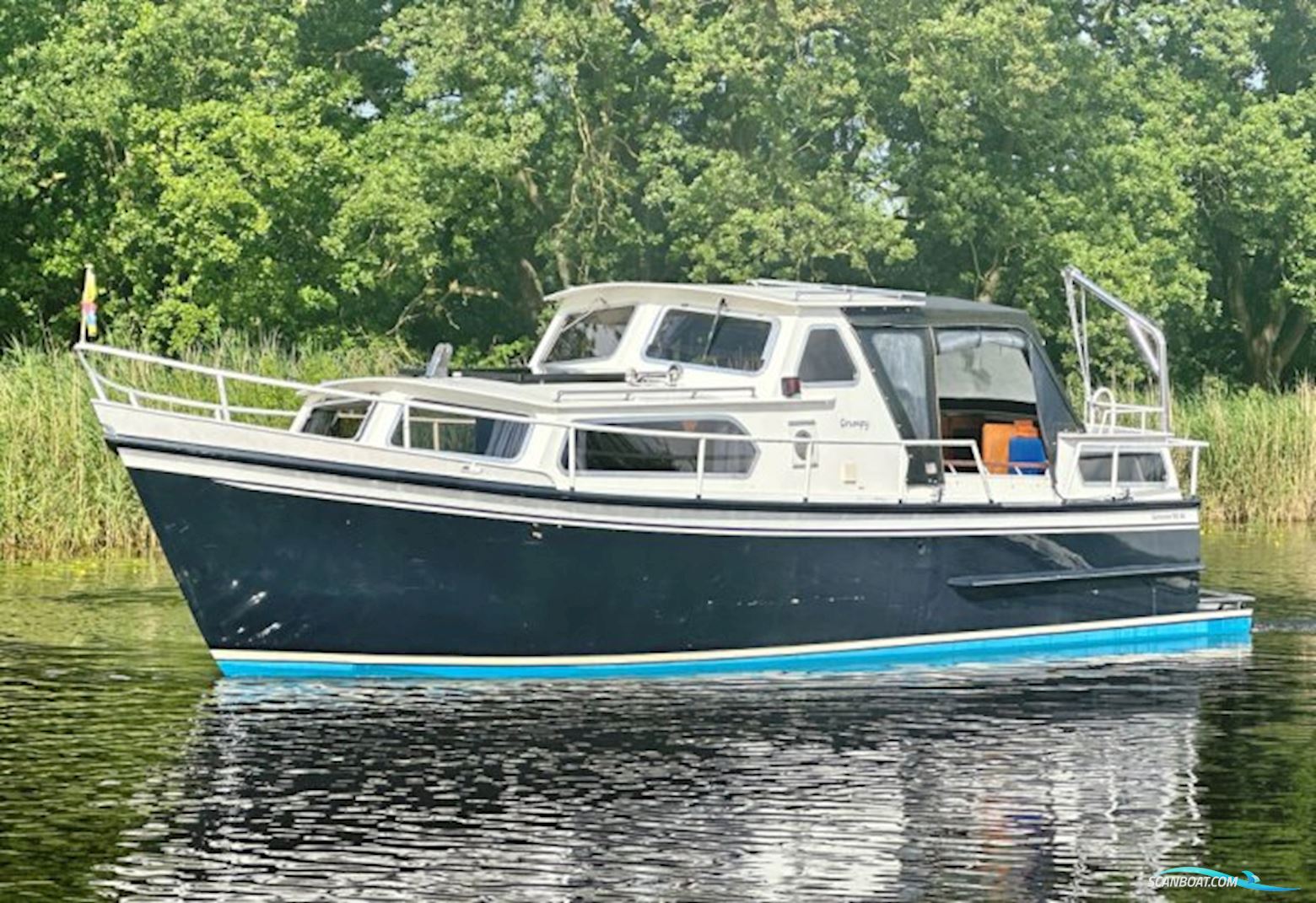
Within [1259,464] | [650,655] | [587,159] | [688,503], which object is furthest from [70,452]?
[587,159]

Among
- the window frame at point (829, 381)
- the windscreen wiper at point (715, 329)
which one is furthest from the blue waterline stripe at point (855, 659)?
the windscreen wiper at point (715, 329)

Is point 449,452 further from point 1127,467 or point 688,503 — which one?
point 1127,467

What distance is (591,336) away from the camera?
2378 centimetres

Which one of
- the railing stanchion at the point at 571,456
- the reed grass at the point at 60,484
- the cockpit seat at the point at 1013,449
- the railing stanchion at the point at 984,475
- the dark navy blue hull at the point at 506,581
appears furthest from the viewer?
the reed grass at the point at 60,484

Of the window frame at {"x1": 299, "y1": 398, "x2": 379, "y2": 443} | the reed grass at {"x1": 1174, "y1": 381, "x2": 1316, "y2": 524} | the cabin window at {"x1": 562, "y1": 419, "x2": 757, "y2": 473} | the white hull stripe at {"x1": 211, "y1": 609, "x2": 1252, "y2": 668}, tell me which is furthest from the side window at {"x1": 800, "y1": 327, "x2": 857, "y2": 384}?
the reed grass at {"x1": 1174, "y1": 381, "x2": 1316, "y2": 524}

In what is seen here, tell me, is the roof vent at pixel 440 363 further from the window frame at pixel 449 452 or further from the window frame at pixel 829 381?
the window frame at pixel 829 381

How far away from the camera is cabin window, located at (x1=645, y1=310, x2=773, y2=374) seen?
74.5 feet

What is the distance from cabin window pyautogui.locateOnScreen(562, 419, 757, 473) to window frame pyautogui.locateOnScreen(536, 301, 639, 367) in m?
1.81

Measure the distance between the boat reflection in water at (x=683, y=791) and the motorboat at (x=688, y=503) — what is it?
520mm

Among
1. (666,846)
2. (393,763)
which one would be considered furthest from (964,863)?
(393,763)

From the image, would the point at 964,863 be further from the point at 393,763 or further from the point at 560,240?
the point at 560,240

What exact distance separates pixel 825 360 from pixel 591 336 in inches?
91.1

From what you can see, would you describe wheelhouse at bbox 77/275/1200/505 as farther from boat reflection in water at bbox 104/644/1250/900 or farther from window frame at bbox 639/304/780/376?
boat reflection in water at bbox 104/644/1250/900

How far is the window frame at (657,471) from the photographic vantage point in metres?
20.8
